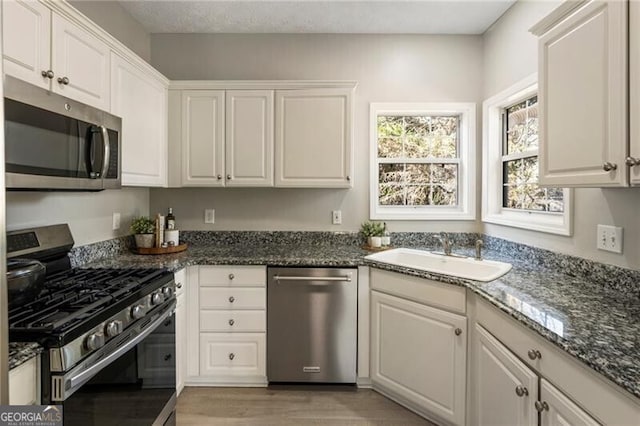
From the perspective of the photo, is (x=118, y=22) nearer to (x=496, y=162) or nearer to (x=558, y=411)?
(x=496, y=162)

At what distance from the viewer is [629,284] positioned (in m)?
1.48

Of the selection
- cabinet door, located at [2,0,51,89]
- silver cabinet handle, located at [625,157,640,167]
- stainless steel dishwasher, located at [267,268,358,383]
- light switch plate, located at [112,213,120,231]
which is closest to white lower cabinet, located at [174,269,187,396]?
stainless steel dishwasher, located at [267,268,358,383]

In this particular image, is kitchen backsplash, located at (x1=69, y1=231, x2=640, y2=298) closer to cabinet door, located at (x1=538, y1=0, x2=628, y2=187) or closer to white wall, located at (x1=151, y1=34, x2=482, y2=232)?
white wall, located at (x1=151, y1=34, x2=482, y2=232)

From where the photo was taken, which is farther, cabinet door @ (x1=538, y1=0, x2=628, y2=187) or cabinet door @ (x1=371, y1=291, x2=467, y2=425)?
cabinet door @ (x1=371, y1=291, x2=467, y2=425)

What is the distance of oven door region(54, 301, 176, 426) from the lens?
46.8 inches

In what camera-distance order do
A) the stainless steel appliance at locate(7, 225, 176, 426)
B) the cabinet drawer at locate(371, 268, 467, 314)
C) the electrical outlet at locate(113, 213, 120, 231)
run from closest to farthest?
→ 1. the stainless steel appliance at locate(7, 225, 176, 426)
2. the cabinet drawer at locate(371, 268, 467, 314)
3. the electrical outlet at locate(113, 213, 120, 231)

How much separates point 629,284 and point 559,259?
430 millimetres

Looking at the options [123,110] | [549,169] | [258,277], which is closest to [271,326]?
[258,277]

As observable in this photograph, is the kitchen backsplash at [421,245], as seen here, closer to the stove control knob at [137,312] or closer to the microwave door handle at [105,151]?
the microwave door handle at [105,151]

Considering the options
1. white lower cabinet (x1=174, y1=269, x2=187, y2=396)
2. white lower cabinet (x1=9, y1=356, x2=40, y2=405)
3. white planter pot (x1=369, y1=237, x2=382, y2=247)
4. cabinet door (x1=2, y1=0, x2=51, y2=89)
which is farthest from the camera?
white planter pot (x1=369, y1=237, x2=382, y2=247)

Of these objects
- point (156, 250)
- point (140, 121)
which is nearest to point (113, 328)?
point (156, 250)

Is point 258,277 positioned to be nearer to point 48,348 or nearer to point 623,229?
point 48,348

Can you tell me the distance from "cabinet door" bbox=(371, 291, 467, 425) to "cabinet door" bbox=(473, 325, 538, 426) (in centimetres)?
12

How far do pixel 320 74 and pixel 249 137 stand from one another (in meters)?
0.86
